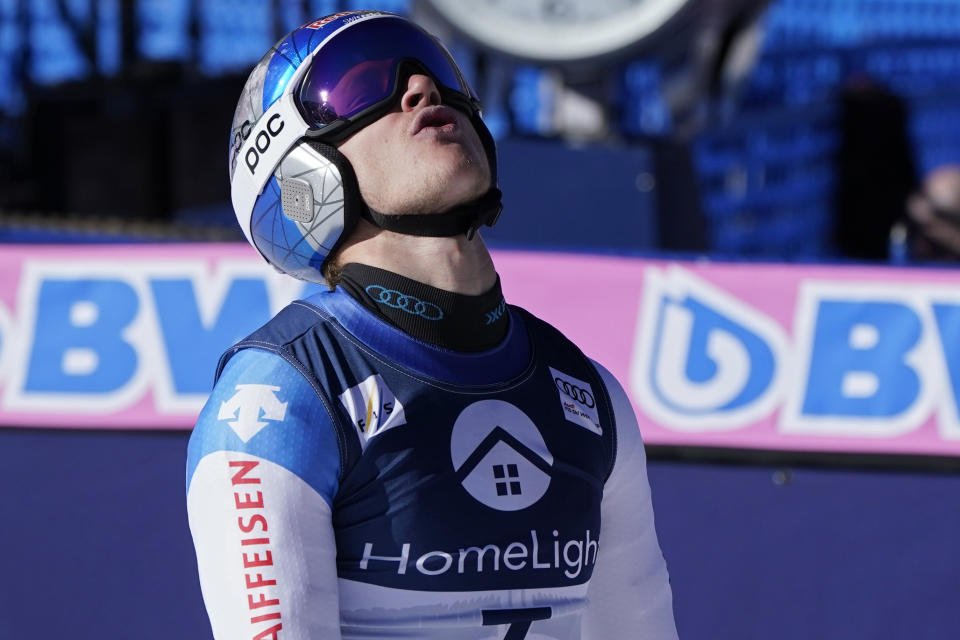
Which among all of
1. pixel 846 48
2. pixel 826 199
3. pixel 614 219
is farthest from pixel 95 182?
pixel 846 48

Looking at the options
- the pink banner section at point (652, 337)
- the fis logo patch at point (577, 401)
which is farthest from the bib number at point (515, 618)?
the pink banner section at point (652, 337)

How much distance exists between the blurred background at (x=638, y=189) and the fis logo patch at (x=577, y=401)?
1435 mm

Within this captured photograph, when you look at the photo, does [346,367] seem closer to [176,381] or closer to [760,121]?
[176,381]

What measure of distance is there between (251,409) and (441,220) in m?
0.39

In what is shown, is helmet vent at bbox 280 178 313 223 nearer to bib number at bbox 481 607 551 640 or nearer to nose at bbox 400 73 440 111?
nose at bbox 400 73 440 111

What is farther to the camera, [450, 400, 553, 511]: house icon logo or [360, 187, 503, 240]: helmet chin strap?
[360, 187, 503, 240]: helmet chin strap

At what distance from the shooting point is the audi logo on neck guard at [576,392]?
69.9 inches

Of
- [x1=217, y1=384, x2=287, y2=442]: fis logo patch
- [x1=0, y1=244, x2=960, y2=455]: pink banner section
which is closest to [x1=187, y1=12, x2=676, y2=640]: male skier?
[x1=217, y1=384, x2=287, y2=442]: fis logo patch

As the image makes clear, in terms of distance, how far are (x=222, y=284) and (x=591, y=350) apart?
0.99m

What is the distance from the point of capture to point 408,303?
1.70 metres

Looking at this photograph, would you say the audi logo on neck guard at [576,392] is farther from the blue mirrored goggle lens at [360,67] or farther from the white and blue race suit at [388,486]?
the blue mirrored goggle lens at [360,67]

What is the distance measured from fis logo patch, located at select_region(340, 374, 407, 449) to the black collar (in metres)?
0.13

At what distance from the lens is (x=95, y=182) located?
5789mm

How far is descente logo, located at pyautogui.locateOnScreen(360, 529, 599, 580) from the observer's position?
1533 millimetres
